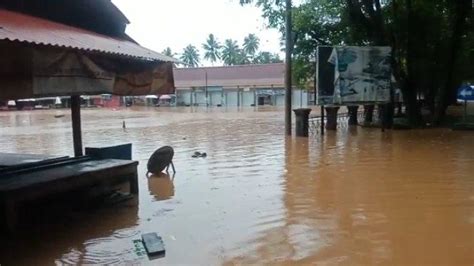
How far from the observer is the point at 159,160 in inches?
426

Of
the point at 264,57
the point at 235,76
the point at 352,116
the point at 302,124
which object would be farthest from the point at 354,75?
the point at 264,57

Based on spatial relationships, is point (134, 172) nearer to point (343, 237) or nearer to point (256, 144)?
point (343, 237)

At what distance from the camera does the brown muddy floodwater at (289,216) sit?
5590 millimetres

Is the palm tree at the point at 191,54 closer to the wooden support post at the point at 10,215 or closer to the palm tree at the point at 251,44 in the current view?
the palm tree at the point at 251,44

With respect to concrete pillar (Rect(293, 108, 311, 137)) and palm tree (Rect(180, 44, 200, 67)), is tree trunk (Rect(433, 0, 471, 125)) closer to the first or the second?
concrete pillar (Rect(293, 108, 311, 137))

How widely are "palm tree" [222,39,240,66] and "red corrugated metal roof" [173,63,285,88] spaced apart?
25807mm

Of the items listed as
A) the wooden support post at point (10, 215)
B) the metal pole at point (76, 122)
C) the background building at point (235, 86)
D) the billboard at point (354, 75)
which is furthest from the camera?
the background building at point (235, 86)

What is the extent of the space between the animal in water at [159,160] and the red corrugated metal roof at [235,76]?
1957 inches

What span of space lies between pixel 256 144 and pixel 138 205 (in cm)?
903

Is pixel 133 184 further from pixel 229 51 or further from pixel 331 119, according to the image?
pixel 229 51

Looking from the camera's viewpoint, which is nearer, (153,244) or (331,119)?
(153,244)

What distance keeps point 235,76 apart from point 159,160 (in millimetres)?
53055

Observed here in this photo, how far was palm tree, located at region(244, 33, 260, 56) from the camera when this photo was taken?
306 ft

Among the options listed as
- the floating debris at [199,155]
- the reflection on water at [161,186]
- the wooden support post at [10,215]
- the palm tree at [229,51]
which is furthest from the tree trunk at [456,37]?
the palm tree at [229,51]
